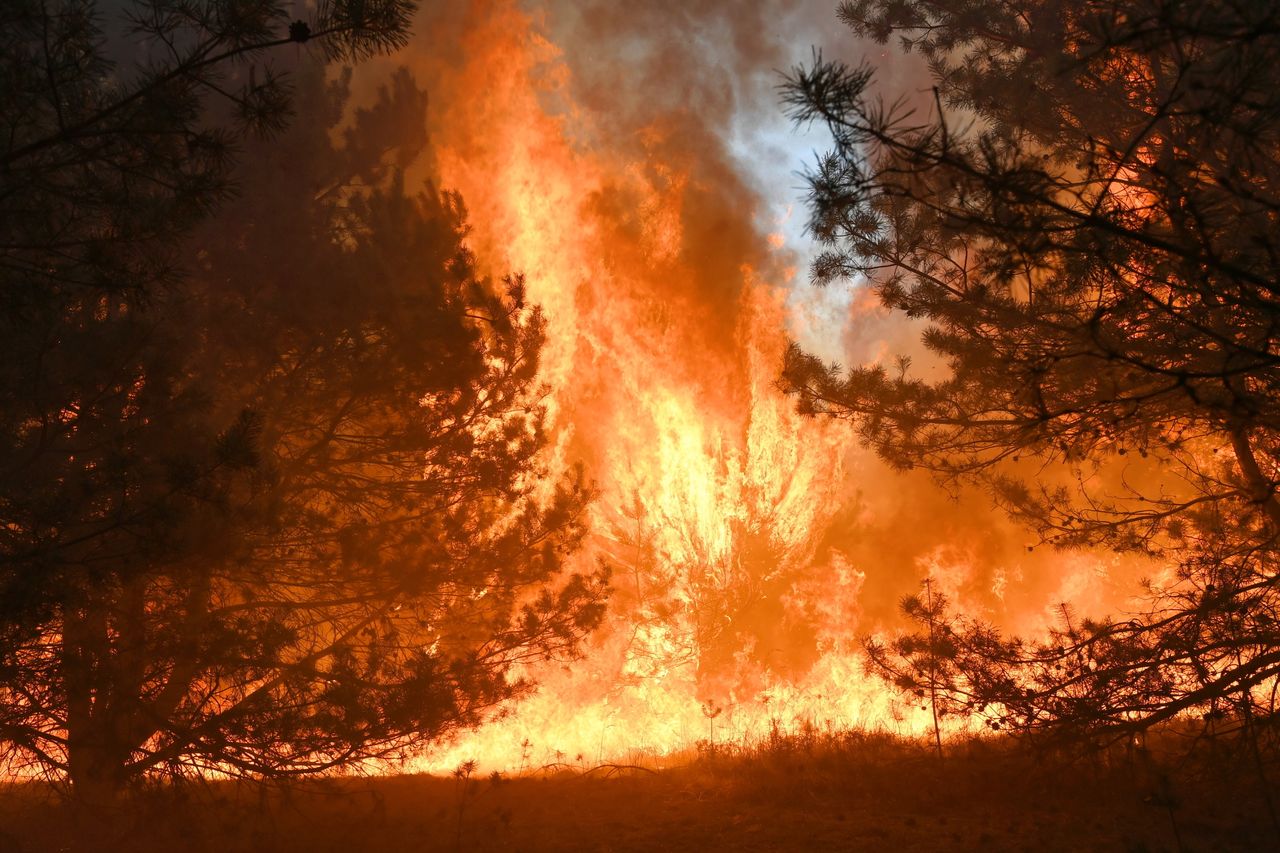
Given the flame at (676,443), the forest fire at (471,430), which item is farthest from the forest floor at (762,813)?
the flame at (676,443)

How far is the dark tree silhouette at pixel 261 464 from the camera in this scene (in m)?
4.34

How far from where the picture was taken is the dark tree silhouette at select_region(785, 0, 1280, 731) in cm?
376

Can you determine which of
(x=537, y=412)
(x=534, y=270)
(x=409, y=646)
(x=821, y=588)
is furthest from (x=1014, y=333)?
(x=821, y=588)

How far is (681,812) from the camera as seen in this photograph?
762 centimetres

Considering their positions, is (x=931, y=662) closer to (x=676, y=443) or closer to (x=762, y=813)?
→ (x=762, y=813)

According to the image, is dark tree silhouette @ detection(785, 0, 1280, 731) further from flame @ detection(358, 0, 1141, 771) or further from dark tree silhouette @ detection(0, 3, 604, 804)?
flame @ detection(358, 0, 1141, 771)

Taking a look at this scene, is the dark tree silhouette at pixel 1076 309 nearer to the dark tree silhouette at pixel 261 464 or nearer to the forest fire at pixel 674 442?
the dark tree silhouette at pixel 261 464

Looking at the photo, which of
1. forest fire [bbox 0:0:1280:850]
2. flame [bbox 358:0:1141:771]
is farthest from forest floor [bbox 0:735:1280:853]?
flame [bbox 358:0:1141:771]

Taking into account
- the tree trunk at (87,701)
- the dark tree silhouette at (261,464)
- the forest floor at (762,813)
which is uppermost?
the dark tree silhouette at (261,464)

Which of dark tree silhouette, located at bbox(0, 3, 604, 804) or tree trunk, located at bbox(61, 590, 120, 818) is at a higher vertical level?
dark tree silhouette, located at bbox(0, 3, 604, 804)

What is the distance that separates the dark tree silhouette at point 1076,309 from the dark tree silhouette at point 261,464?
3297 millimetres

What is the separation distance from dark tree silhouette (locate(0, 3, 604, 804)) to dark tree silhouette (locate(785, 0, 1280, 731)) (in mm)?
3297

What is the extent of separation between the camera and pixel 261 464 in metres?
6.74

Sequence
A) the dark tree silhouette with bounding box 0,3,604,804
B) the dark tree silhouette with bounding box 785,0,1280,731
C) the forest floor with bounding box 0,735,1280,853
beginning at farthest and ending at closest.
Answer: the forest floor with bounding box 0,735,1280,853 → the dark tree silhouette with bounding box 0,3,604,804 → the dark tree silhouette with bounding box 785,0,1280,731
